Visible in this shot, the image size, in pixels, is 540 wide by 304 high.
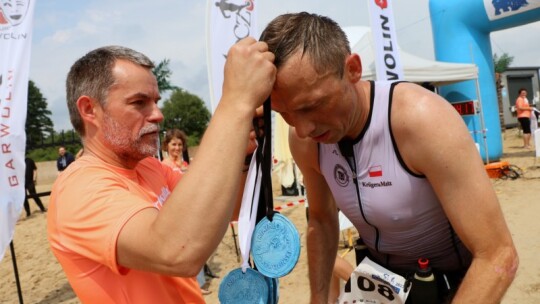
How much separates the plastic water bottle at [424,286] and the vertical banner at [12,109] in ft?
12.7

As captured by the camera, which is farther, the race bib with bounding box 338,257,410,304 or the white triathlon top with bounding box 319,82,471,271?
the race bib with bounding box 338,257,410,304

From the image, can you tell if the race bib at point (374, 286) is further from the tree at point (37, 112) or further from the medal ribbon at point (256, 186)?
the tree at point (37, 112)

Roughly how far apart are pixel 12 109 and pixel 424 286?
13.3 feet

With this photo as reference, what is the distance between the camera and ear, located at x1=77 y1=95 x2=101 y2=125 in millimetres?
1471

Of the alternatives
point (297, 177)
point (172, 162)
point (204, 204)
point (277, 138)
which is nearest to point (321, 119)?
point (204, 204)

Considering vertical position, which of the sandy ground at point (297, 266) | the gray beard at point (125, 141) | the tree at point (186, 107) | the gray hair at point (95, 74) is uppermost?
the tree at point (186, 107)

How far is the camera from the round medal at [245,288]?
146cm

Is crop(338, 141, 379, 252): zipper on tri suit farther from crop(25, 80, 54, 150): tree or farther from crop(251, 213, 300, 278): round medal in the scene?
crop(25, 80, 54, 150): tree

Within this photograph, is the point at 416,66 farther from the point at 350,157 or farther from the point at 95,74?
the point at 95,74

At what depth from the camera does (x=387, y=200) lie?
1.58 metres

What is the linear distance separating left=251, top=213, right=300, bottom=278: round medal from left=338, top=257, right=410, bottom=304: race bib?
1.80ft

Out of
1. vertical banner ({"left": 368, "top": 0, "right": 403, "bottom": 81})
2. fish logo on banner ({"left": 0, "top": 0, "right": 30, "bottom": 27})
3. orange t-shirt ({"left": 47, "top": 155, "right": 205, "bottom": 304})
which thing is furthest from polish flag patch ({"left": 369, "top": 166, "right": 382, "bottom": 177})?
vertical banner ({"left": 368, "top": 0, "right": 403, "bottom": 81})

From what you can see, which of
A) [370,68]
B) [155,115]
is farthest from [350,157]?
[370,68]

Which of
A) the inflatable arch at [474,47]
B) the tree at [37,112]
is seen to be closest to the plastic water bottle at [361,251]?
the inflatable arch at [474,47]
